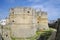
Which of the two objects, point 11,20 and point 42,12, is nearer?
point 11,20

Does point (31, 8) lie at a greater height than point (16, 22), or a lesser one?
greater

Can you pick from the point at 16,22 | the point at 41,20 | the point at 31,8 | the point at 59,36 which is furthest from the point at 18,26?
the point at 59,36

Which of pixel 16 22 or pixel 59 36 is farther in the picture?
pixel 16 22

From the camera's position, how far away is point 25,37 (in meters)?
24.8

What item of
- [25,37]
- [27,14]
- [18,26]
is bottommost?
[25,37]

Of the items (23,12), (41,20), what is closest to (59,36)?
(23,12)

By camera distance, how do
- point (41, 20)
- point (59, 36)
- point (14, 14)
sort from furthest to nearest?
point (41, 20) < point (14, 14) < point (59, 36)

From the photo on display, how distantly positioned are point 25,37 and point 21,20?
2.36m

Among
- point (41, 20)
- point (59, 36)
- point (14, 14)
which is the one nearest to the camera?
point (59, 36)

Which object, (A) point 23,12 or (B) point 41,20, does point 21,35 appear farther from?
(B) point 41,20

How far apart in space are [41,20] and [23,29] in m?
5.86

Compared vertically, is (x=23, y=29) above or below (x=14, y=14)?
below

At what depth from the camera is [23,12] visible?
79.4 feet

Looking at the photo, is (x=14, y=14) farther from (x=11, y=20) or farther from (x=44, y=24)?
(x=44, y=24)
